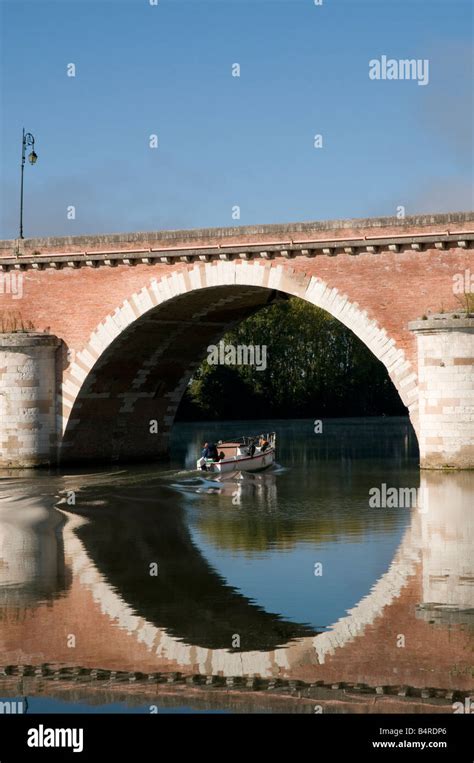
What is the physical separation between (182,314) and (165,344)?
216 cm

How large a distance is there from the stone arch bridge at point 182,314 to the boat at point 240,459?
3852mm

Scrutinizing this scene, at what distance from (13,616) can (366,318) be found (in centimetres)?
1797

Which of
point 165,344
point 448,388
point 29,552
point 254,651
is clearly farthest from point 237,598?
point 165,344

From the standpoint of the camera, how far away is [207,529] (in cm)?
2262

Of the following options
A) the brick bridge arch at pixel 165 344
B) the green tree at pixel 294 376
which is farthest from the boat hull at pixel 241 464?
the green tree at pixel 294 376

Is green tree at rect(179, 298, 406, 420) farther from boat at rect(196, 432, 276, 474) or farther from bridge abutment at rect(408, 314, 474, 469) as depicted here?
bridge abutment at rect(408, 314, 474, 469)

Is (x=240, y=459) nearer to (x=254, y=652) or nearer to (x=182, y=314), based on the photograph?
(x=182, y=314)

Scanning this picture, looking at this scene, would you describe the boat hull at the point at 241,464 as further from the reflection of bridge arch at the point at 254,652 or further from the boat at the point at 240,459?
the reflection of bridge arch at the point at 254,652

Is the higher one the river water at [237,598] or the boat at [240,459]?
the boat at [240,459]

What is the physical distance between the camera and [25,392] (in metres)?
35.8

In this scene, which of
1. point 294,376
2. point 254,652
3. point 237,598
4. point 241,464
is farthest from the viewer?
point 294,376

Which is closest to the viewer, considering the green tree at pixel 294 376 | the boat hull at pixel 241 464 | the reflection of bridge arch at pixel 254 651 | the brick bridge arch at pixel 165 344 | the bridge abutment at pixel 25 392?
the reflection of bridge arch at pixel 254 651

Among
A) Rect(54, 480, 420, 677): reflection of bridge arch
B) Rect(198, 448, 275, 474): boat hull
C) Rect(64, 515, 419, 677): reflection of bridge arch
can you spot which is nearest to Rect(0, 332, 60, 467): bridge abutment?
Rect(198, 448, 275, 474): boat hull

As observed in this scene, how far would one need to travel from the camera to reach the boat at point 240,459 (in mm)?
34406
